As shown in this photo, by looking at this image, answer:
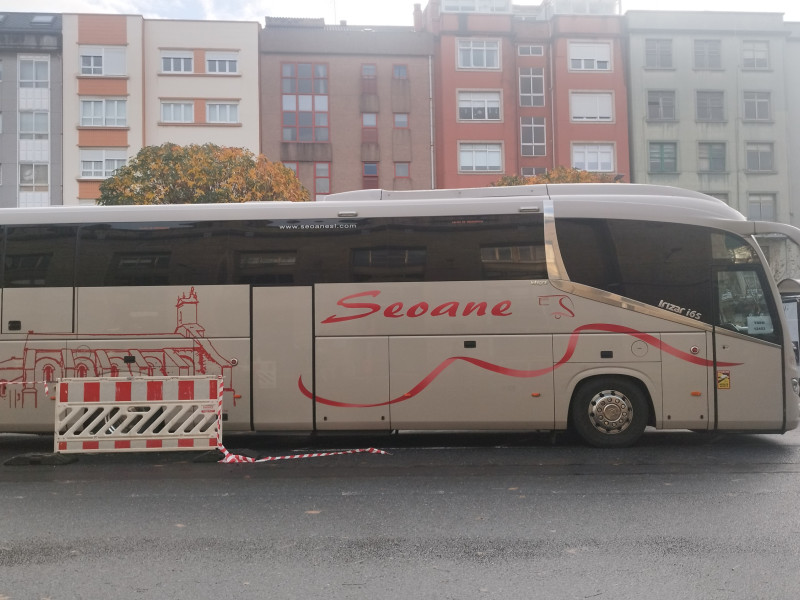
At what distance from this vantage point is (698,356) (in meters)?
9.46

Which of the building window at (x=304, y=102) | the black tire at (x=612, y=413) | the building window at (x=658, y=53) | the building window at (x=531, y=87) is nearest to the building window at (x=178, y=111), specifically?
the building window at (x=304, y=102)

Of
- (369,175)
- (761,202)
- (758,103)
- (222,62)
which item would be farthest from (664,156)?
(222,62)

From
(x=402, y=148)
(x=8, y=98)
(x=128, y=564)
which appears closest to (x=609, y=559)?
(x=128, y=564)

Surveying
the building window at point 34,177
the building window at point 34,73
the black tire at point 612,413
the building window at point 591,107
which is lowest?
the black tire at point 612,413

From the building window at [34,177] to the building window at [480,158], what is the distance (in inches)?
926

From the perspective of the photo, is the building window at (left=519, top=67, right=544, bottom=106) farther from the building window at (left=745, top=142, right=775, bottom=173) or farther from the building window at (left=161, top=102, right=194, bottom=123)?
the building window at (left=161, top=102, right=194, bottom=123)

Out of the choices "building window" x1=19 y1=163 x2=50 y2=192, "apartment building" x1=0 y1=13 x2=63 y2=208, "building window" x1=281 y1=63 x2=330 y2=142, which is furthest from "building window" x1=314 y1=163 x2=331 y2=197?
"building window" x1=19 y1=163 x2=50 y2=192

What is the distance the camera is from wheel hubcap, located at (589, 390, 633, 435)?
956 centimetres

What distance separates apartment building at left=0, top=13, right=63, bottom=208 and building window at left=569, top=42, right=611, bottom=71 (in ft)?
98.8

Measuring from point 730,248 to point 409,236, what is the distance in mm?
4184

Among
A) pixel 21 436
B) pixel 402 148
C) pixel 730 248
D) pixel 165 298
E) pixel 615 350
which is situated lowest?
pixel 21 436

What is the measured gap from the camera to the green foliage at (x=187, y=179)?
28.3m

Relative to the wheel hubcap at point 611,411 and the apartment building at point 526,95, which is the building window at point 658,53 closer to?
the apartment building at point 526,95

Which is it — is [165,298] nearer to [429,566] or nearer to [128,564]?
[128,564]
